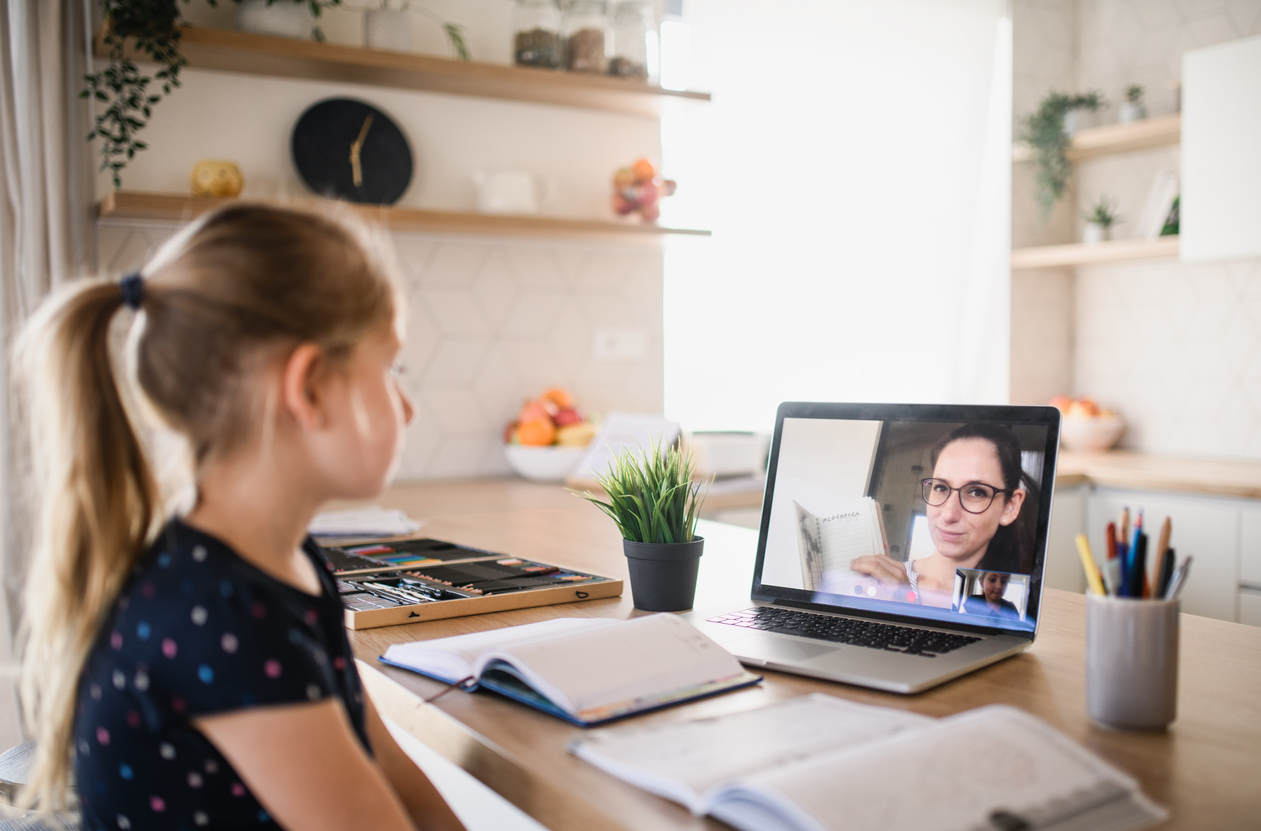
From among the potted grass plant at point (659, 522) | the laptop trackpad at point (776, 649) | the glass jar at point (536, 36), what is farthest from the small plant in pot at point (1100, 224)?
the laptop trackpad at point (776, 649)

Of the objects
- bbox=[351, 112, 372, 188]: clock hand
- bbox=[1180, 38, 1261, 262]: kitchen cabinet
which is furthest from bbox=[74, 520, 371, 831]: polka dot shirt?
bbox=[1180, 38, 1261, 262]: kitchen cabinet

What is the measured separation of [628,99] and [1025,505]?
211 centimetres

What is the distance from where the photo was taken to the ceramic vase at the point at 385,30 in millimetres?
2588

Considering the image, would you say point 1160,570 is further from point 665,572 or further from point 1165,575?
point 665,572

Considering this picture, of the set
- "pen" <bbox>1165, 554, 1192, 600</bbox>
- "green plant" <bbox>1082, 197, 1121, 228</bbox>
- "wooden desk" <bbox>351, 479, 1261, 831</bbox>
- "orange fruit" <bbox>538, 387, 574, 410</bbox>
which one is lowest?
"wooden desk" <bbox>351, 479, 1261, 831</bbox>

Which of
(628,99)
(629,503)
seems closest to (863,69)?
(628,99)

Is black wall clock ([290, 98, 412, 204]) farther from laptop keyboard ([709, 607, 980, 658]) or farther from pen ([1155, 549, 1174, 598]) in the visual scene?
pen ([1155, 549, 1174, 598])

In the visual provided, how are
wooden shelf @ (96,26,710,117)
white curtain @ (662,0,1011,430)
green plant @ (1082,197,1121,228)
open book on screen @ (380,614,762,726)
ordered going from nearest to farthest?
open book on screen @ (380,614,762,726), wooden shelf @ (96,26,710,117), white curtain @ (662,0,1011,430), green plant @ (1082,197,1121,228)

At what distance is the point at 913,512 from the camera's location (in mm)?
1135

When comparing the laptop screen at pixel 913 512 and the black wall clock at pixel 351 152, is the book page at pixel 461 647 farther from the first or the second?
the black wall clock at pixel 351 152

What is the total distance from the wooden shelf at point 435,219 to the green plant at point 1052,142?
1511mm

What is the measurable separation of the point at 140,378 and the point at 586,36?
2.24m

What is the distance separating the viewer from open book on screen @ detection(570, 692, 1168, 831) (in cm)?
62

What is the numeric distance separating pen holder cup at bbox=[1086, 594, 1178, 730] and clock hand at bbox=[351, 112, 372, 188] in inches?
88.8
